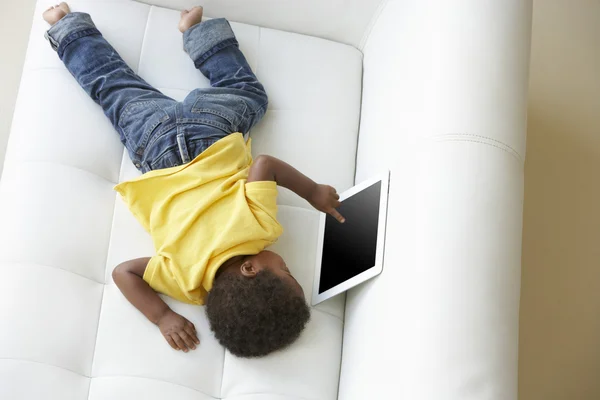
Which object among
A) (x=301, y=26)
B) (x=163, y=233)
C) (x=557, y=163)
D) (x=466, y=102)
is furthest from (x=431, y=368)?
(x=557, y=163)

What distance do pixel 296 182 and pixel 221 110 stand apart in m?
0.23

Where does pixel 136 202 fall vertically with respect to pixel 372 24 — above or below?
below

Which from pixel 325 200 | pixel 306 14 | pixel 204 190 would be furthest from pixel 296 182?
pixel 306 14

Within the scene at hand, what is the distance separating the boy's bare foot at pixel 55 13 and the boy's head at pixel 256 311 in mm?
695

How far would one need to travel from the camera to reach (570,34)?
2043mm

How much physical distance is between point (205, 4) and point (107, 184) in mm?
498

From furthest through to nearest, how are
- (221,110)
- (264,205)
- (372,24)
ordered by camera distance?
(372,24)
(221,110)
(264,205)

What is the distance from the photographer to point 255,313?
1.20m

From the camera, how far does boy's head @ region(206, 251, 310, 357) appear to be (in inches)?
47.2

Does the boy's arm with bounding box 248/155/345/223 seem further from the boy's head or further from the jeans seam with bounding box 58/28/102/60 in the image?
the jeans seam with bounding box 58/28/102/60

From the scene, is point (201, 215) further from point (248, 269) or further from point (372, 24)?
point (372, 24)

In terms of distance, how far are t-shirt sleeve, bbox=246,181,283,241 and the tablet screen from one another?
0.42ft

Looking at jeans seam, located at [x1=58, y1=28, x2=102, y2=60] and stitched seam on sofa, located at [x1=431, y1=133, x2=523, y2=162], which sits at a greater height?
jeans seam, located at [x1=58, y1=28, x2=102, y2=60]

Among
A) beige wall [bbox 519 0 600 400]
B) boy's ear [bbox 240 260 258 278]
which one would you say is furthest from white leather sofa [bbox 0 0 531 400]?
beige wall [bbox 519 0 600 400]
